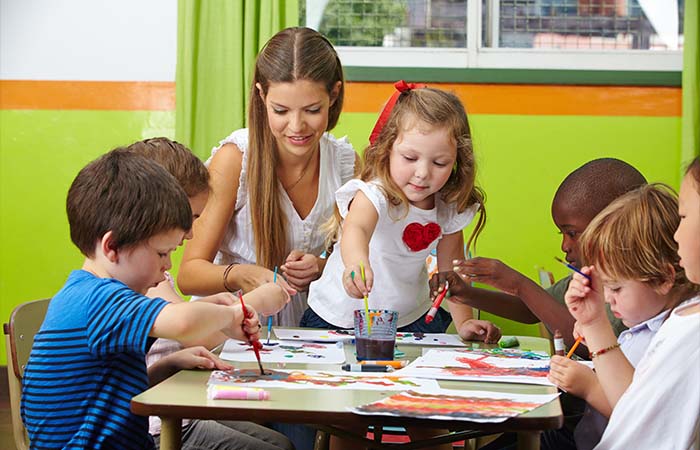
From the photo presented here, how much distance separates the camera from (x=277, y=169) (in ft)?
8.52

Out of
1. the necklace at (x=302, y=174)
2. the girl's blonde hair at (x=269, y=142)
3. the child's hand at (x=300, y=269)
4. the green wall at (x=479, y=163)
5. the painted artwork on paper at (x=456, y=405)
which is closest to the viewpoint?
the painted artwork on paper at (x=456, y=405)

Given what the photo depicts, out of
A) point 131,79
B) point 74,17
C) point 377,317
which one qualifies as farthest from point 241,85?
point 377,317

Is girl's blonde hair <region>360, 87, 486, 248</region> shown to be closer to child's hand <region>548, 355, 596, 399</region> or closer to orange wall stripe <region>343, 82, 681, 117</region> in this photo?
child's hand <region>548, 355, 596, 399</region>

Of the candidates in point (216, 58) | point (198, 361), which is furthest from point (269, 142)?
point (216, 58)

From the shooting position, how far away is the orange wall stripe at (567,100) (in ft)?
13.4

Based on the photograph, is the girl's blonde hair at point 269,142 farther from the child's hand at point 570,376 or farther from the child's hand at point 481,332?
the child's hand at point 570,376

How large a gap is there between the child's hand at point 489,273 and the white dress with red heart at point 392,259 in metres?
0.16

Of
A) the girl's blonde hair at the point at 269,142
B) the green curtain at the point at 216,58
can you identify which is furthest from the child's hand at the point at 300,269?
the green curtain at the point at 216,58

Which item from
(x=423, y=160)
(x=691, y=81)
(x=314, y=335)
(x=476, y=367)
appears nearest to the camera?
(x=476, y=367)

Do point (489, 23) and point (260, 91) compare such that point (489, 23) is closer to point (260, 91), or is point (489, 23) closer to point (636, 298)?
point (260, 91)

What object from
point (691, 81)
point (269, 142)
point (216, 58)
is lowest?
point (269, 142)

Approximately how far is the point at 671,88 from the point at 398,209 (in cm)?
223

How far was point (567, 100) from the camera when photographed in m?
4.09

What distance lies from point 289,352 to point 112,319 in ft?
1.36
